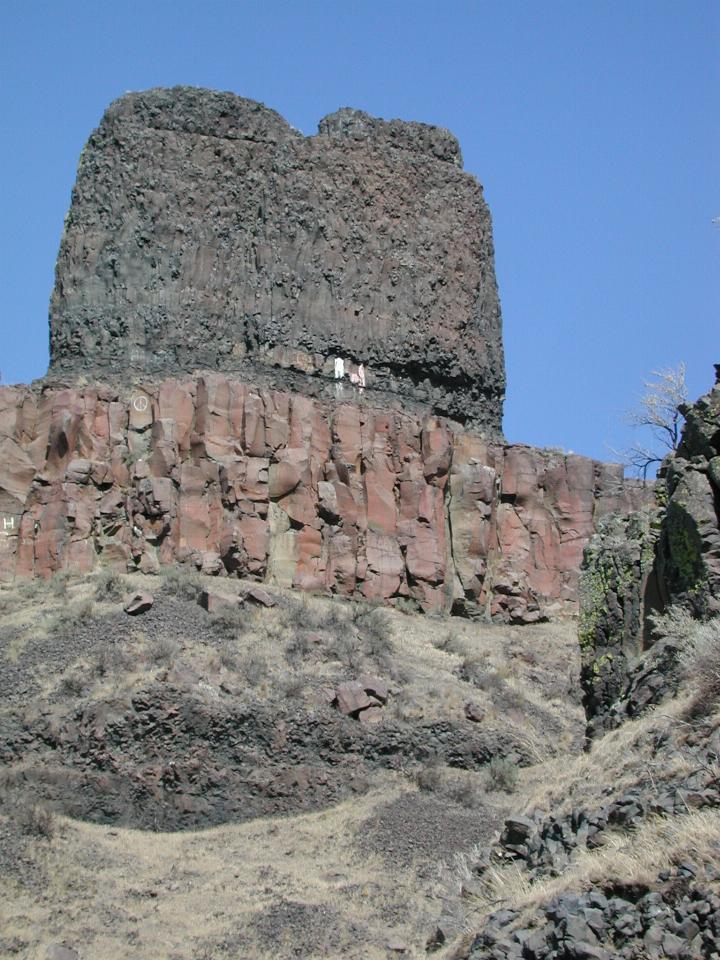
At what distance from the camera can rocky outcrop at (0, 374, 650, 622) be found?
162ft

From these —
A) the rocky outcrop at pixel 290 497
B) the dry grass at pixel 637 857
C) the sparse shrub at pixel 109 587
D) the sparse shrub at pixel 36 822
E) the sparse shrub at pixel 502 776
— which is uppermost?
the rocky outcrop at pixel 290 497

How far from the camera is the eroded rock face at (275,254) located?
54.6m

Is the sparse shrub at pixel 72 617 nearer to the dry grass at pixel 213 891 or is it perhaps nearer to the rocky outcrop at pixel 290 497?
the rocky outcrop at pixel 290 497

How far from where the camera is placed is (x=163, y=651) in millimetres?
42656

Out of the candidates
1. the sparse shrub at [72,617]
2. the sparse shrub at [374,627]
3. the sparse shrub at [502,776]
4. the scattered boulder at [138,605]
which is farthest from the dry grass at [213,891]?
the sparse shrub at [374,627]

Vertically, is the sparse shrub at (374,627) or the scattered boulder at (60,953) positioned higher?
the sparse shrub at (374,627)

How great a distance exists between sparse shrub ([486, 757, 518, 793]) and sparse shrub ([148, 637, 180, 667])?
293 inches

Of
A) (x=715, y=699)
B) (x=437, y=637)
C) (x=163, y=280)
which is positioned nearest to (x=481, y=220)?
(x=163, y=280)

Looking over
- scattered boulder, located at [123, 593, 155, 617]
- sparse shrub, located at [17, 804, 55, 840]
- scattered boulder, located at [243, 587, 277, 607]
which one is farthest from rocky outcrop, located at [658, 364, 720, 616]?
scattered boulder, located at [243, 587, 277, 607]

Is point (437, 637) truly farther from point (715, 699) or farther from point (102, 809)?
point (715, 699)

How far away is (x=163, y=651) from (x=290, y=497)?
998 cm

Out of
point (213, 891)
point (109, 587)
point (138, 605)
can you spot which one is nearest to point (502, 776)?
point (213, 891)

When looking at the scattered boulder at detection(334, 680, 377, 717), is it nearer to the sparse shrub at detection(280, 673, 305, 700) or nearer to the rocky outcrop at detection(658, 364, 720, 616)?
the sparse shrub at detection(280, 673, 305, 700)

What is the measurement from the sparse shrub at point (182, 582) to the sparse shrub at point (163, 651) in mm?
2956
